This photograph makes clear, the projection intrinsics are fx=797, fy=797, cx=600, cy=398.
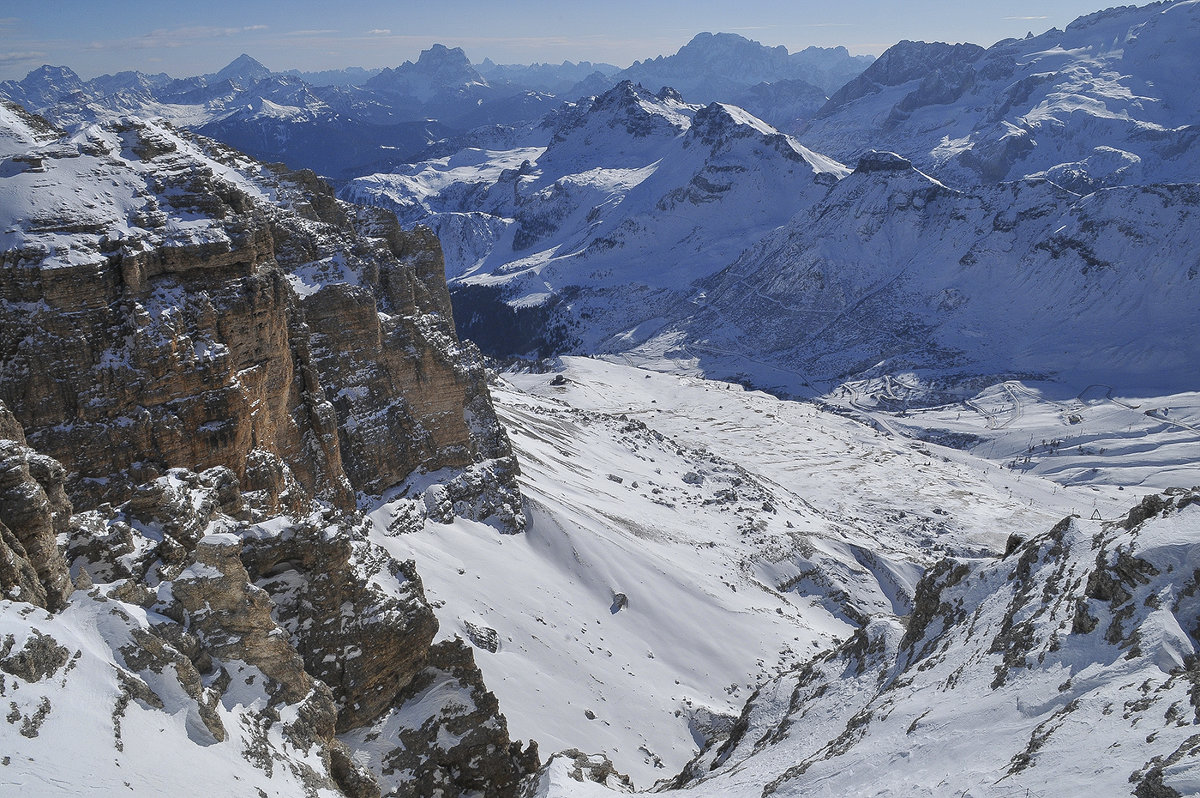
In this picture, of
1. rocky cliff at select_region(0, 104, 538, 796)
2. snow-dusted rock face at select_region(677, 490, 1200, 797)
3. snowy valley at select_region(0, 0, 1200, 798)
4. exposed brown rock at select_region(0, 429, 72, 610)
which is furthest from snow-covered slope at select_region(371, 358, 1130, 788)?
exposed brown rock at select_region(0, 429, 72, 610)

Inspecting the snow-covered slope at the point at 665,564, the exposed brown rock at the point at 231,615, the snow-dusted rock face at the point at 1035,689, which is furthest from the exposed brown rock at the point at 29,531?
the snow-covered slope at the point at 665,564

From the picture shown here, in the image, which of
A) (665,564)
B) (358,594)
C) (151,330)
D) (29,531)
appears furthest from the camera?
(665,564)

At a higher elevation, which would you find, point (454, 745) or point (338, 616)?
point (338, 616)

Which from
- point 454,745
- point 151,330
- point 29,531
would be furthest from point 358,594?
point 151,330

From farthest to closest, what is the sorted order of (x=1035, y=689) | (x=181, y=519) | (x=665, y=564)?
1. (x=665, y=564)
2. (x=181, y=519)
3. (x=1035, y=689)

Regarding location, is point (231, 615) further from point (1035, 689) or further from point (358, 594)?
point (1035, 689)

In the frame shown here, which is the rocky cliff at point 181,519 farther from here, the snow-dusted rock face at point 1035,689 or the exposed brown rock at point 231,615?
the snow-dusted rock face at point 1035,689

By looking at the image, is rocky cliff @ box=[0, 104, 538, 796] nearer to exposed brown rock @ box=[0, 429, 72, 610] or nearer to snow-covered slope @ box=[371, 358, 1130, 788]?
exposed brown rock @ box=[0, 429, 72, 610]

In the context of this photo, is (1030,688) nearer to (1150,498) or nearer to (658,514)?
(1150,498)
